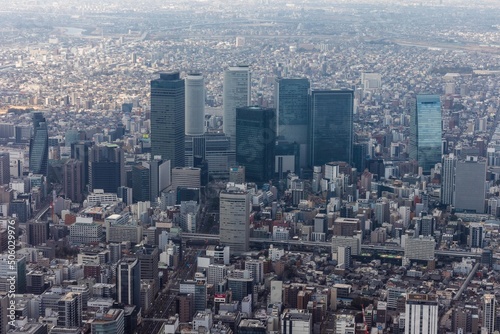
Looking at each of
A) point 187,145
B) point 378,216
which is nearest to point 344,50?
point 187,145

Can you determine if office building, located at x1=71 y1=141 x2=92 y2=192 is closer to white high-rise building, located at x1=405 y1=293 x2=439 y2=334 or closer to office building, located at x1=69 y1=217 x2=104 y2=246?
office building, located at x1=69 y1=217 x2=104 y2=246

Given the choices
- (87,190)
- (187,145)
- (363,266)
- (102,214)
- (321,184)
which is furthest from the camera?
(187,145)

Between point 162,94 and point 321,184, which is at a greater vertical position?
point 162,94

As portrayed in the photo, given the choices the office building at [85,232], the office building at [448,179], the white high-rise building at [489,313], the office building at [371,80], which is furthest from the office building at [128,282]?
the office building at [371,80]

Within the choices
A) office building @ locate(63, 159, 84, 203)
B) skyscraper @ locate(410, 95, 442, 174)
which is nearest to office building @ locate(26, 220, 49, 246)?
office building @ locate(63, 159, 84, 203)

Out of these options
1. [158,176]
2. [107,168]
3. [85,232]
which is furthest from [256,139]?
[85,232]

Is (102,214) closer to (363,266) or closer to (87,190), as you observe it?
(87,190)
